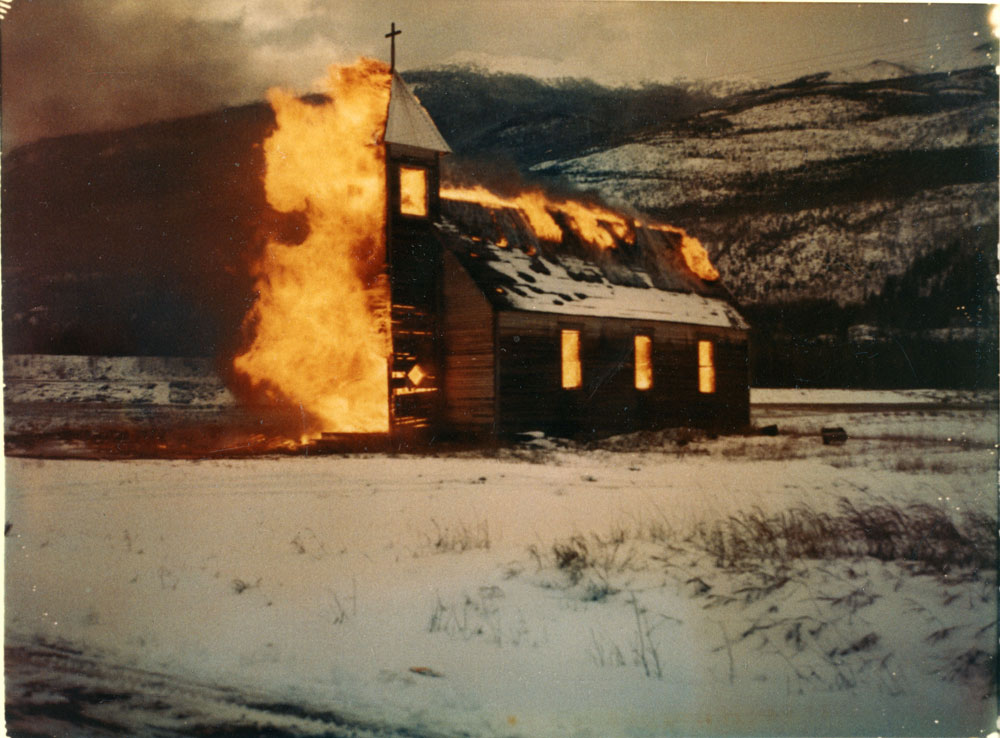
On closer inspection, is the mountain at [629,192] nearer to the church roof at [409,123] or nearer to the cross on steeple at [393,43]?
the church roof at [409,123]

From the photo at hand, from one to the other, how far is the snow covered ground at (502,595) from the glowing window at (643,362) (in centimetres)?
102

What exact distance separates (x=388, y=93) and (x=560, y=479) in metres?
4.01

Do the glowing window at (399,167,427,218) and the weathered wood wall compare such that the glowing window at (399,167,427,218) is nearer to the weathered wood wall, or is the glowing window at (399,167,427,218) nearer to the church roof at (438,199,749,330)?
the weathered wood wall

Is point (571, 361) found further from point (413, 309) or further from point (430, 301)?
point (413, 309)

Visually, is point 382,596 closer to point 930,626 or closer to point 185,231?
point 185,231

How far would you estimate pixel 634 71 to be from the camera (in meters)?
6.88

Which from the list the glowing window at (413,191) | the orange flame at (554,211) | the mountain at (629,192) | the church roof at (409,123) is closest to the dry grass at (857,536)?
the mountain at (629,192)

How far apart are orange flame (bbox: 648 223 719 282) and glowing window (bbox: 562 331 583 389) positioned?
1443 millimetres

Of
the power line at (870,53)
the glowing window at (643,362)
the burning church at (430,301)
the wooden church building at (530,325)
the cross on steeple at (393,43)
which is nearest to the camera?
the cross on steeple at (393,43)

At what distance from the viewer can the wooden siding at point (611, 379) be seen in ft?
25.1

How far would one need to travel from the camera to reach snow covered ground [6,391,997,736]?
6152mm

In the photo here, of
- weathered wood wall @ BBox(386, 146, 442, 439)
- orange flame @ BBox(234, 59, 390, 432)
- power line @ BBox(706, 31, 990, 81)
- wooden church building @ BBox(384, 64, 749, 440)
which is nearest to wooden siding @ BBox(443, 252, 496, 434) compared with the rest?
wooden church building @ BBox(384, 64, 749, 440)

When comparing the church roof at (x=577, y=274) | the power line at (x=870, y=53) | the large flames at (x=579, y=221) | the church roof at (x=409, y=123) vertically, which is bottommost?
the church roof at (x=577, y=274)

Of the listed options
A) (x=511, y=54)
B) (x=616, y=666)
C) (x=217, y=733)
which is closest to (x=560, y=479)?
(x=616, y=666)
